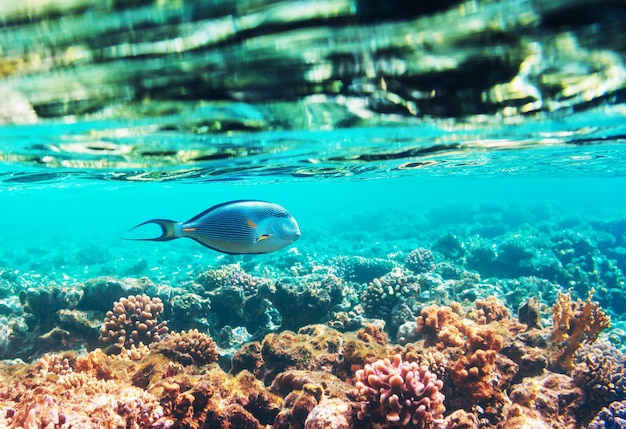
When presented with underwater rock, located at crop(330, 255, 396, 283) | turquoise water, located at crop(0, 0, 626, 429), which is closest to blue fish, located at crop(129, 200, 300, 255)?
turquoise water, located at crop(0, 0, 626, 429)

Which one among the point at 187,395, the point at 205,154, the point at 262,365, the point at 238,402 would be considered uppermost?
the point at 205,154

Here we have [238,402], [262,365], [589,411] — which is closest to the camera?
[238,402]

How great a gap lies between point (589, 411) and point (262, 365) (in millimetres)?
5658

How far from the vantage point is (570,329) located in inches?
306

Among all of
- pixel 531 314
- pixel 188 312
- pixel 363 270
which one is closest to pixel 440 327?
pixel 531 314

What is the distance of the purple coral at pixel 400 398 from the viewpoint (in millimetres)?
4137

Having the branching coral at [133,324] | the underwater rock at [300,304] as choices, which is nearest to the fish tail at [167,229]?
the branching coral at [133,324]

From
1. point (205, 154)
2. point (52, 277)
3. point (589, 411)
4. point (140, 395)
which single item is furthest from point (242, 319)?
point (52, 277)

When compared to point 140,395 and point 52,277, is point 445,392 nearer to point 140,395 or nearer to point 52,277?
point 140,395

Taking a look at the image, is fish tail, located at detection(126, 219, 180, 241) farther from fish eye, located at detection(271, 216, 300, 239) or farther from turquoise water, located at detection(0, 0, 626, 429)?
turquoise water, located at detection(0, 0, 626, 429)

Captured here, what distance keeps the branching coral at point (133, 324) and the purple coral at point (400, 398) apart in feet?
22.3

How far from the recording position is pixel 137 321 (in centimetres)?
917

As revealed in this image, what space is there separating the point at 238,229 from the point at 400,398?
279cm

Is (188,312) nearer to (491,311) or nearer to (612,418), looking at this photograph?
(491,311)
